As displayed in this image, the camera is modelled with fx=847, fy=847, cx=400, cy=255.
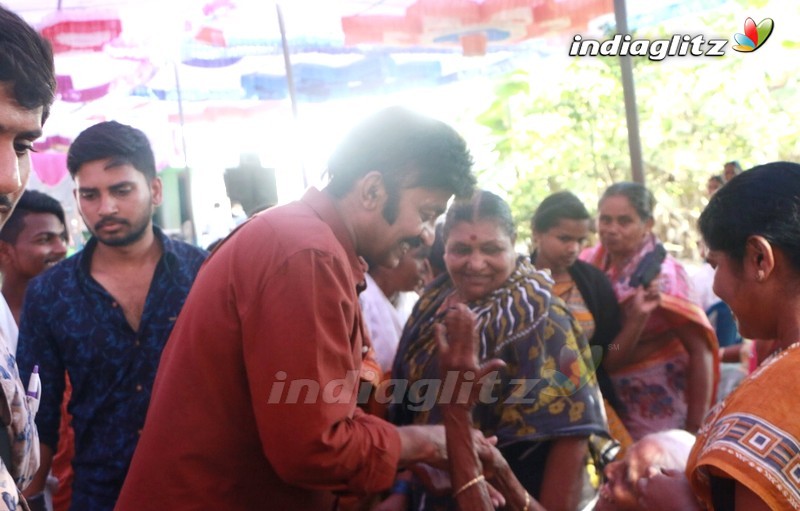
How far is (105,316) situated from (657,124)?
9370 mm

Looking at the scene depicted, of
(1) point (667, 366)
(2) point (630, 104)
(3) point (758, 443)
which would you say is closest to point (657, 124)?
(2) point (630, 104)

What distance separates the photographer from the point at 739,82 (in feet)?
33.8

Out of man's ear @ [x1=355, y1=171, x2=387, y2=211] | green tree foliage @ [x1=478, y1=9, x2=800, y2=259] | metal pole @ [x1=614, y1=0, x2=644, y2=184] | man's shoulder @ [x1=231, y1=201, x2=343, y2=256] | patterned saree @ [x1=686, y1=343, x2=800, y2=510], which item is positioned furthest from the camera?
green tree foliage @ [x1=478, y1=9, x2=800, y2=259]

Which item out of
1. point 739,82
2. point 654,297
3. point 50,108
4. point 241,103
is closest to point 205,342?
point 50,108

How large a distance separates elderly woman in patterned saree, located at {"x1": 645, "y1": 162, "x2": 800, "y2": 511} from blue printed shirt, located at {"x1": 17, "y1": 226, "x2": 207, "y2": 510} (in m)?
1.73

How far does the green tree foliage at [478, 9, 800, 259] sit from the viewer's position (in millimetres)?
10492

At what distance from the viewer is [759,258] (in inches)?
60.9

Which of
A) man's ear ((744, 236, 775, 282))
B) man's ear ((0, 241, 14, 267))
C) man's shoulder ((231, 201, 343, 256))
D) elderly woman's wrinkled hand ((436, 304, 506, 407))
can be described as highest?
man's shoulder ((231, 201, 343, 256))

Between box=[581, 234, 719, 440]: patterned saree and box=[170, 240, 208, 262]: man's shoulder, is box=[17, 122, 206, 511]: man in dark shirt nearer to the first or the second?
box=[170, 240, 208, 262]: man's shoulder

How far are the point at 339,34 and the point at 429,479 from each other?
Result: 5636 mm

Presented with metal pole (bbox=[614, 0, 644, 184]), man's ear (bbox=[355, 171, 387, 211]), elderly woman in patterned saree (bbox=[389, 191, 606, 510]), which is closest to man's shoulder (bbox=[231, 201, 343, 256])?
man's ear (bbox=[355, 171, 387, 211])

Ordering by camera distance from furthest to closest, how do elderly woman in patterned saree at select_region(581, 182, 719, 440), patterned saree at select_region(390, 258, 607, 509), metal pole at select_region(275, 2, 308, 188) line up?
1. metal pole at select_region(275, 2, 308, 188)
2. elderly woman in patterned saree at select_region(581, 182, 719, 440)
3. patterned saree at select_region(390, 258, 607, 509)

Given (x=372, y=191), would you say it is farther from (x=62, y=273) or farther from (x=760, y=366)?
(x=62, y=273)

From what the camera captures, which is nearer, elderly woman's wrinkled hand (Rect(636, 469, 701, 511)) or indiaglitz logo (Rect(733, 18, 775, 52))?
elderly woman's wrinkled hand (Rect(636, 469, 701, 511))
